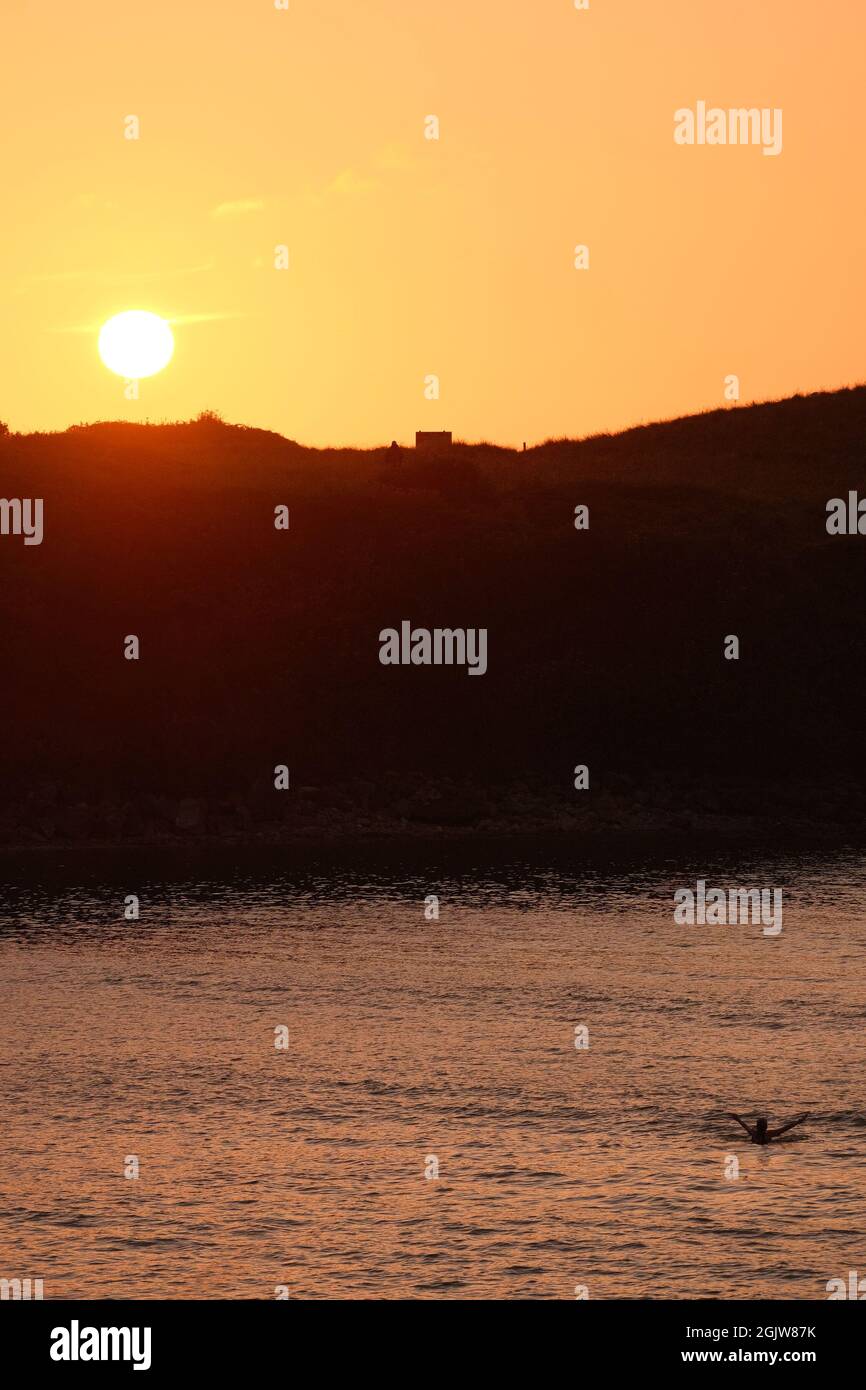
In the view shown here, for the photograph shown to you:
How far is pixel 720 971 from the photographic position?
2608 inches

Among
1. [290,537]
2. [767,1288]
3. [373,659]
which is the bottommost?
[767,1288]

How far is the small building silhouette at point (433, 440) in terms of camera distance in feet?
551

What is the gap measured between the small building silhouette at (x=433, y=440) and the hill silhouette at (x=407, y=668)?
14403 mm

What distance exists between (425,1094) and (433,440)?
126116mm

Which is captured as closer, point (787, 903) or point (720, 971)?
point (720, 971)

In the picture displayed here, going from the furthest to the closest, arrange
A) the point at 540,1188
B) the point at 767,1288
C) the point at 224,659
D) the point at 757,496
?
the point at 757,496
the point at 224,659
the point at 540,1188
the point at 767,1288

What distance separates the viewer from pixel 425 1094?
48.5 metres

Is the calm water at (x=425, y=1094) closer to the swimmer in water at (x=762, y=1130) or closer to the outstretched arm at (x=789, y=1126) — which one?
the outstretched arm at (x=789, y=1126)

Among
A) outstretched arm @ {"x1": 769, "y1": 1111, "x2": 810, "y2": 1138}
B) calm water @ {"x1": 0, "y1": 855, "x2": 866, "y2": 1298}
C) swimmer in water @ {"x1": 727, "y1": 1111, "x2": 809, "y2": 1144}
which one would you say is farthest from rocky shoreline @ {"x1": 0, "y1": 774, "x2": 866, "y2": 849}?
swimmer in water @ {"x1": 727, "y1": 1111, "x2": 809, "y2": 1144}

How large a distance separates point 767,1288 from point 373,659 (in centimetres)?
9163

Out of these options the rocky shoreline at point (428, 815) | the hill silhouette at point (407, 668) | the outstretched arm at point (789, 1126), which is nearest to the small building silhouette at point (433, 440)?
the hill silhouette at point (407, 668)
